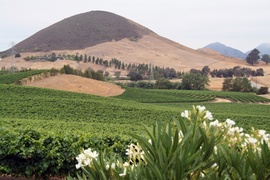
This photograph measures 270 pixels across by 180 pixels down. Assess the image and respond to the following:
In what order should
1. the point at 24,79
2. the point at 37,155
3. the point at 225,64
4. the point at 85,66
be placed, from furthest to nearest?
the point at 225,64 → the point at 85,66 → the point at 24,79 → the point at 37,155

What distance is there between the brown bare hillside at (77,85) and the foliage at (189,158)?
5415 cm

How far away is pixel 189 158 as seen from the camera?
2.54 metres

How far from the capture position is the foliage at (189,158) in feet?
8.45

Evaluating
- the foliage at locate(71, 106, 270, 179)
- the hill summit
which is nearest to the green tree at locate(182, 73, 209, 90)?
the foliage at locate(71, 106, 270, 179)

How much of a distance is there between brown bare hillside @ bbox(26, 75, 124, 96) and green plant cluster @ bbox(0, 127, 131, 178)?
4772cm

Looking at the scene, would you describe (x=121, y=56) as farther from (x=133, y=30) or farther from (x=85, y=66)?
(x=133, y=30)

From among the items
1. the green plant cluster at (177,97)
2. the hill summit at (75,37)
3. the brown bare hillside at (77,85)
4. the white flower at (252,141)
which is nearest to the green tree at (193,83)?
the green plant cluster at (177,97)

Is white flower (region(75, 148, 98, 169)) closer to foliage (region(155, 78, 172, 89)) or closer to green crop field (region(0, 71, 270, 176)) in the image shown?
green crop field (region(0, 71, 270, 176))

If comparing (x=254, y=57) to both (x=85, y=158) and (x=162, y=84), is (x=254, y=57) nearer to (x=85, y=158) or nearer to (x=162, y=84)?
(x=162, y=84)

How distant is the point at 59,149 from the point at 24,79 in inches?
2043

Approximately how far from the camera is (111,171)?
288 centimetres

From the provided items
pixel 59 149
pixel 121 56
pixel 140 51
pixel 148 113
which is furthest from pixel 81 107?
pixel 140 51

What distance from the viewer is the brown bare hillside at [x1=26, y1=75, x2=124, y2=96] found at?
57.2m

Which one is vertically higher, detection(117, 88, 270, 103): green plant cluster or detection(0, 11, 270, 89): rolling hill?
detection(0, 11, 270, 89): rolling hill
